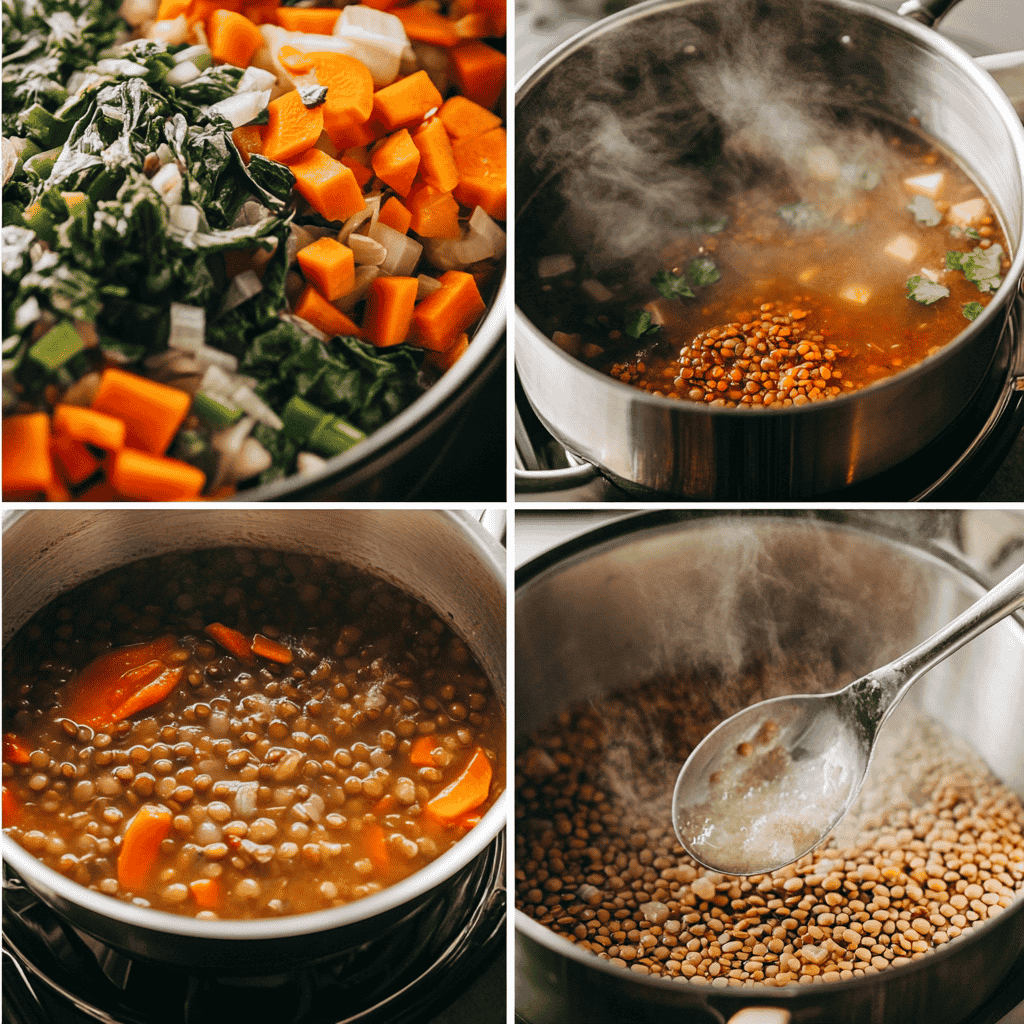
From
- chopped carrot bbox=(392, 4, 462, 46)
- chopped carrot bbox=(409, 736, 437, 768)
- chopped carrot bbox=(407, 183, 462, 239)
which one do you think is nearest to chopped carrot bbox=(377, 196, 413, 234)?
chopped carrot bbox=(407, 183, 462, 239)

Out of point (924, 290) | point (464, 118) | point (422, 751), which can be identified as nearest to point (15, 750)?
point (422, 751)

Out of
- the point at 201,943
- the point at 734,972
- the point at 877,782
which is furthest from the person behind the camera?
the point at 877,782

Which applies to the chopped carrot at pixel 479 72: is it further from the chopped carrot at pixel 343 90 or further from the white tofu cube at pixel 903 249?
the white tofu cube at pixel 903 249

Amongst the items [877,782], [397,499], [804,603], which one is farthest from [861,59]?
[877,782]

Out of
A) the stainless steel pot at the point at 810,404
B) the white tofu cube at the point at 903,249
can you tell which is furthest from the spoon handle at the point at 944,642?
the white tofu cube at the point at 903,249

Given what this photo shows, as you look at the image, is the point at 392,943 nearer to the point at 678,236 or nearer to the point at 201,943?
the point at 201,943

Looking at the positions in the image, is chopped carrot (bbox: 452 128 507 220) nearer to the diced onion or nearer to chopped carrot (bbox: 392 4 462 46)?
chopped carrot (bbox: 392 4 462 46)

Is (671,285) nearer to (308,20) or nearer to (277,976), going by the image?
(308,20)
